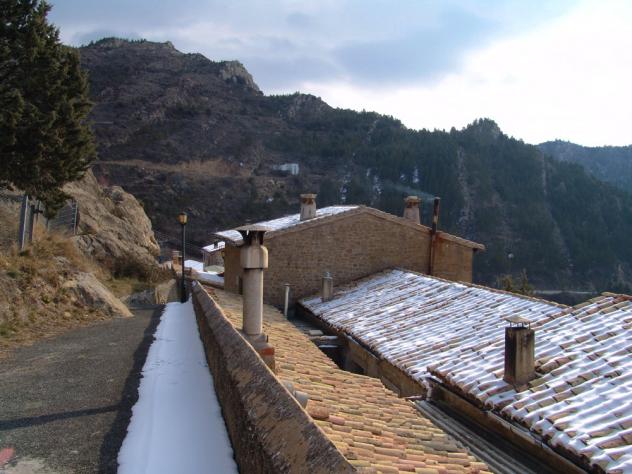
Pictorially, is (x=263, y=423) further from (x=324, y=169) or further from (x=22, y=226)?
(x=324, y=169)

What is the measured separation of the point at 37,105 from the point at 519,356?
13.2 metres

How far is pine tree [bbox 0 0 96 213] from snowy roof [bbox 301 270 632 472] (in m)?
8.18

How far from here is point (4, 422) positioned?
19.5ft

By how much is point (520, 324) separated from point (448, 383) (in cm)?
130

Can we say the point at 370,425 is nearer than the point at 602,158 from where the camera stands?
Yes

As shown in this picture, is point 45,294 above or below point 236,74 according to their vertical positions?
below

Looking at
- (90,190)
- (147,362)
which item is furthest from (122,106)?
(147,362)

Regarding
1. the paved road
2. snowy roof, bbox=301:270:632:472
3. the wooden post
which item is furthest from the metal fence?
snowy roof, bbox=301:270:632:472

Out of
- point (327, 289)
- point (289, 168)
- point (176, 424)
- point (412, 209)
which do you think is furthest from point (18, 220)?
point (289, 168)

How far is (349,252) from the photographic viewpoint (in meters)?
17.2

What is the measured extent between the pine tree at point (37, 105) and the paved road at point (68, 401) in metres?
4.94

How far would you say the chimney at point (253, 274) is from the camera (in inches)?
312

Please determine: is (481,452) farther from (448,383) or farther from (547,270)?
(547,270)

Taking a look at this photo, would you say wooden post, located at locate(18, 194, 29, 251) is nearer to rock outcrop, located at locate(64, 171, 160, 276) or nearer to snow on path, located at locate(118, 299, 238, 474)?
rock outcrop, located at locate(64, 171, 160, 276)
